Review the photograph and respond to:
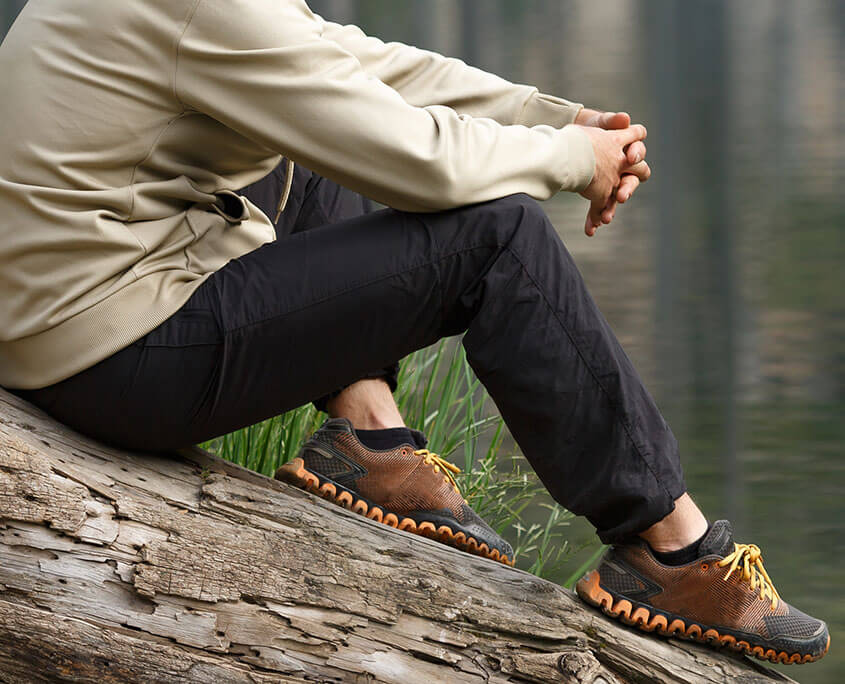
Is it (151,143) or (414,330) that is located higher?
(151,143)

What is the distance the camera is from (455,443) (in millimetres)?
2506

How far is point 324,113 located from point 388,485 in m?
0.57

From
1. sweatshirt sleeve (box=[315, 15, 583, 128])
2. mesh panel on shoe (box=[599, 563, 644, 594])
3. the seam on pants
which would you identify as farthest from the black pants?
sweatshirt sleeve (box=[315, 15, 583, 128])

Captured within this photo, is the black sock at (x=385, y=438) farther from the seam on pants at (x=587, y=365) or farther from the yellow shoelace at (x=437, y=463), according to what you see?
the seam on pants at (x=587, y=365)

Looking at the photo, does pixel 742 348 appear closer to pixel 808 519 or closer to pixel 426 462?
pixel 808 519

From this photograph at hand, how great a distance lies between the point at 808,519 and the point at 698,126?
7.16 meters

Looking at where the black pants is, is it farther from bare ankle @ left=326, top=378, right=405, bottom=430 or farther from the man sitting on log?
bare ankle @ left=326, top=378, right=405, bottom=430

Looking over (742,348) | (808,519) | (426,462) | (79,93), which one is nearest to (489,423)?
(426,462)

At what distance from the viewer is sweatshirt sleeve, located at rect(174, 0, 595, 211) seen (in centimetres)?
147

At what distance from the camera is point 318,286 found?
1.57 metres

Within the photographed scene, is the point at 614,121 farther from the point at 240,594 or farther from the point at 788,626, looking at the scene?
the point at 240,594

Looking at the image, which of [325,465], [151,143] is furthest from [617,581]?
[151,143]

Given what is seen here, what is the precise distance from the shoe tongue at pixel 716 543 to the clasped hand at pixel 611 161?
452mm

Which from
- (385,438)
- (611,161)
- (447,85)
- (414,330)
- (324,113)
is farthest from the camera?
(447,85)
